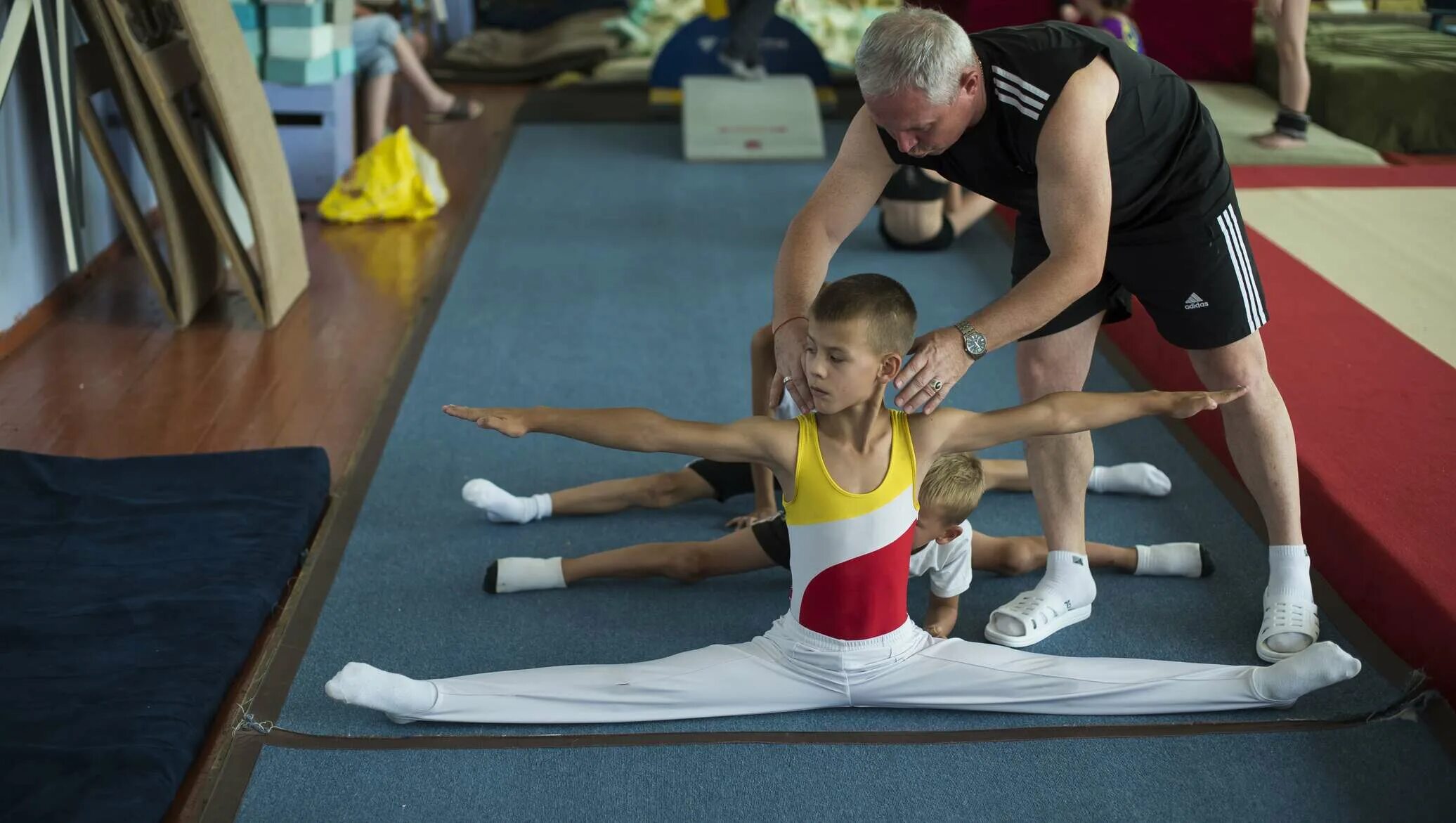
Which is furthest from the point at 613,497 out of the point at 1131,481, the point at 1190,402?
the point at 1190,402

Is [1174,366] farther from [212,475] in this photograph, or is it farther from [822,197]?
[212,475]

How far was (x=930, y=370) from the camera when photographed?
1862 mm

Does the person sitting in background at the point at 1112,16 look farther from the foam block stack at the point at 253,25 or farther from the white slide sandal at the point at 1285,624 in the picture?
the foam block stack at the point at 253,25

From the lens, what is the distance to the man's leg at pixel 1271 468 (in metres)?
2.22

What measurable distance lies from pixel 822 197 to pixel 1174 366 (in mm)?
1511

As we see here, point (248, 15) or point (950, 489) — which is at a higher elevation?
point (248, 15)

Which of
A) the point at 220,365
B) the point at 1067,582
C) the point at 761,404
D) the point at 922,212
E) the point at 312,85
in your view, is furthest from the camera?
the point at 312,85

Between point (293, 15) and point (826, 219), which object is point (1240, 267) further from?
point (293, 15)

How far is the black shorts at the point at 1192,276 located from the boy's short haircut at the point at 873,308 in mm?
324

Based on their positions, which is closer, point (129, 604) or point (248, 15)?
point (129, 604)

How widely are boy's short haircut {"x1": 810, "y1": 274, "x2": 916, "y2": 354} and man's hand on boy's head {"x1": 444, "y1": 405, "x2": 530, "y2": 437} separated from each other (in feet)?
1.51

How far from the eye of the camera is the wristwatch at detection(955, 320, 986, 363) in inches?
74.3

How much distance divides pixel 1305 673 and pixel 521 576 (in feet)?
4.57

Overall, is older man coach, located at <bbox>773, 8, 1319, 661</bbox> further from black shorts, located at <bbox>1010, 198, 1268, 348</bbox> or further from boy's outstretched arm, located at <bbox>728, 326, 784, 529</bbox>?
boy's outstretched arm, located at <bbox>728, 326, 784, 529</bbox>
